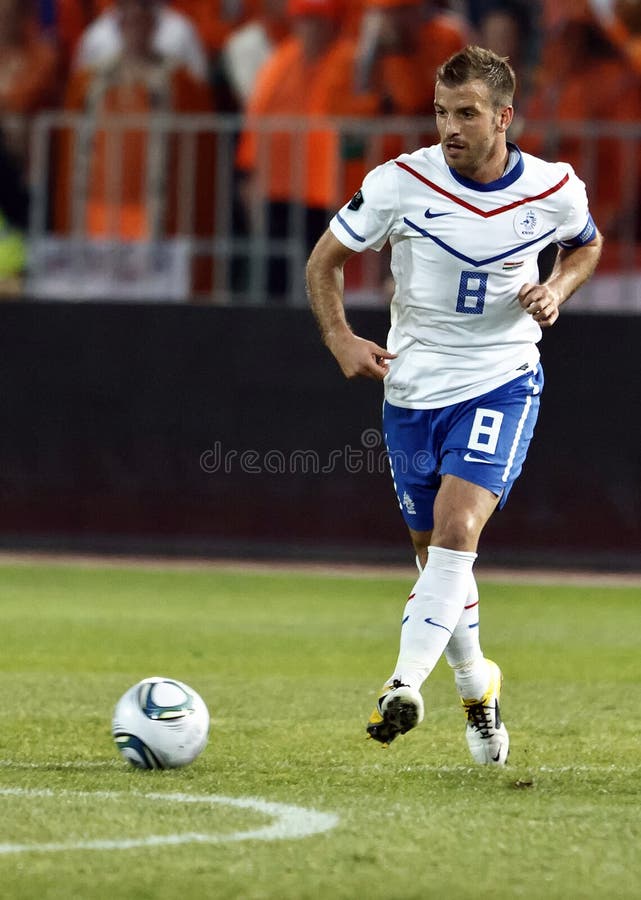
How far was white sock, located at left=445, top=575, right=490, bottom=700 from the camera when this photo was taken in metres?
5.71

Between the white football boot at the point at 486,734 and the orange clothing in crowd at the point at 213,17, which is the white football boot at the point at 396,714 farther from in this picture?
the orange clothing in crowd at the point at 213,17

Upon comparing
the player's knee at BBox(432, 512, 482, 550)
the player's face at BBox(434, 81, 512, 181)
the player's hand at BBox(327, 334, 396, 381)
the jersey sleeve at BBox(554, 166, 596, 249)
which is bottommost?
the player's knee at BBox(432, 512, 482, 550)

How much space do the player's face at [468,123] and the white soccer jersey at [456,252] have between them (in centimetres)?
11

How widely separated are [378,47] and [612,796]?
8.54 metres

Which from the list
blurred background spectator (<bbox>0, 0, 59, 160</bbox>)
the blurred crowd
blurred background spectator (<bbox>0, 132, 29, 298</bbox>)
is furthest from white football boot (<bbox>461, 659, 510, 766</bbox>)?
blurred background spectator (<bbox>0, 0, 59, 160</bbox>)

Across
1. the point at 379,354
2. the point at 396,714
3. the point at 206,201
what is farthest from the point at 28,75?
the point at 396,714

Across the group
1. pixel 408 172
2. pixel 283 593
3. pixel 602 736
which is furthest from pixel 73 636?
pixel 408 172

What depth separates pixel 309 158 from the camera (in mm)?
12469

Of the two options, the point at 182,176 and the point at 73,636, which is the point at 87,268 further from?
the point at 73,636

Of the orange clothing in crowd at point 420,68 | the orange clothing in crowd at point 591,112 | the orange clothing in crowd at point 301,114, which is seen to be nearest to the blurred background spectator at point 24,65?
the orange clothing in crowd at point 301,114

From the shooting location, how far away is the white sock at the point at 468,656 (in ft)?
18.7

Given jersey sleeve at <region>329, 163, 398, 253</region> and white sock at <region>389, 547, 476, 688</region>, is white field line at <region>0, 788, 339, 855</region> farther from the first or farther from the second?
jersey sleeve at <region>329, 163, 398, 253</region>

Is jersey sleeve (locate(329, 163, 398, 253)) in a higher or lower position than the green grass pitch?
higher

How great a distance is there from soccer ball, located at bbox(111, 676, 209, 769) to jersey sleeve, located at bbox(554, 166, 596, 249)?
2083mm
